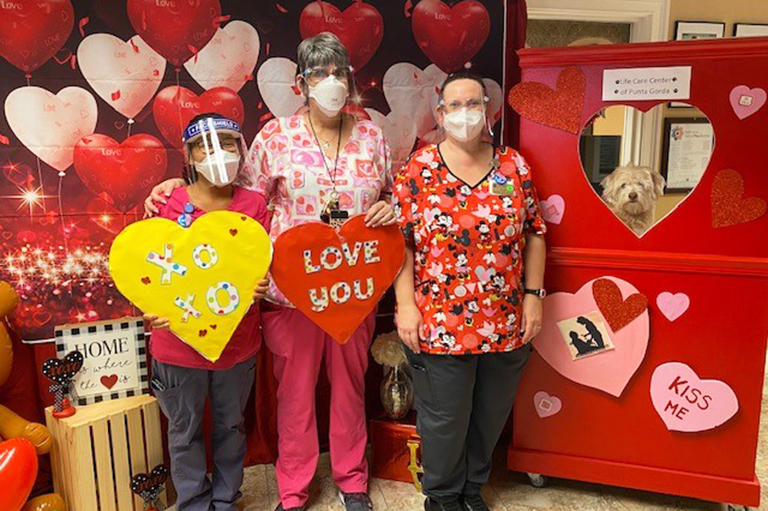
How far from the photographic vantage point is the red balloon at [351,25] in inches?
87.1

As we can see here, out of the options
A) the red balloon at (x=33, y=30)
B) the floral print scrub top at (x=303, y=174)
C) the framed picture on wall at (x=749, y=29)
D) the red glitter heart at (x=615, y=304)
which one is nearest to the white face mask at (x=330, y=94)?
the floral print scrub top at (x=303, y=174)

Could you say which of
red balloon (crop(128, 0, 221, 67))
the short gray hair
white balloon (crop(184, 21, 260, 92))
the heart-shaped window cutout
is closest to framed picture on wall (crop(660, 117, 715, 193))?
the heart-shaped window cutout

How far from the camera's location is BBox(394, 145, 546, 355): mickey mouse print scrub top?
71.3 inches

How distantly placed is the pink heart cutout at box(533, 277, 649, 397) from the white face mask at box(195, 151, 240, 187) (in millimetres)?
1105

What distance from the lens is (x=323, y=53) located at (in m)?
1.79

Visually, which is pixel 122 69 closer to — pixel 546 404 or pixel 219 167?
pixel 219 167

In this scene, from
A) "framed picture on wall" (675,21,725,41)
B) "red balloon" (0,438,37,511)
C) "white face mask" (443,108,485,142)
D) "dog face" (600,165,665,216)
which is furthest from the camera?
"framed picture on wall" (675,21,725,41)

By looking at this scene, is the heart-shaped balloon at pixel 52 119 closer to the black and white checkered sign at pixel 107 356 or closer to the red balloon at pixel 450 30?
the black and white checkered sign at pixel 107 356

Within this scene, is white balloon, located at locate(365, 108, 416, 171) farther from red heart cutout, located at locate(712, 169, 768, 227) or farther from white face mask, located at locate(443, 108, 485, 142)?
red heart cutout, located at locate(712, 169, 768, 227)

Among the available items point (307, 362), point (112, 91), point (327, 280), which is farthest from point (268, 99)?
point (307, 362)

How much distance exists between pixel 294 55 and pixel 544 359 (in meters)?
1.38

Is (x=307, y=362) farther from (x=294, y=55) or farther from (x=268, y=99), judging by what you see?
(x=294, y=55)

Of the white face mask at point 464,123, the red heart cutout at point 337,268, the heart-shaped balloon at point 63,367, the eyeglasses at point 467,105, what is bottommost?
the heart-shaped balloon at point 63,367

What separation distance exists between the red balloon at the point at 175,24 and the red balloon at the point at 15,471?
1293 mm
